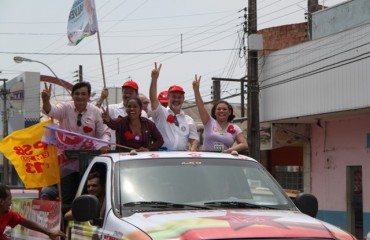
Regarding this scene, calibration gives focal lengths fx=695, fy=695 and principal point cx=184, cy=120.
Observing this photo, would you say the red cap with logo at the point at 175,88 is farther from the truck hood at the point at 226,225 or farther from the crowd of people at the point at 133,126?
the truck hood at the point at 226,225

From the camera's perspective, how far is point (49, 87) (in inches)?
319

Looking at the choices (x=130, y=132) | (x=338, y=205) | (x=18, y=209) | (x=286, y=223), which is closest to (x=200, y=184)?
(x=286, y=223)

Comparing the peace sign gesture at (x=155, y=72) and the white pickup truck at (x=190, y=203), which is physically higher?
the peace sign gesture at (x=155, y=72)

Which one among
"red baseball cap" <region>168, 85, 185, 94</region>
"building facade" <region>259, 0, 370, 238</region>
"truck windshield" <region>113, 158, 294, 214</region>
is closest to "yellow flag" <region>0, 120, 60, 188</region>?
"red baseball cap" <region>168, 85, 185, 94</region>

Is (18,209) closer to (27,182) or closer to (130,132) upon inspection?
(27,182)

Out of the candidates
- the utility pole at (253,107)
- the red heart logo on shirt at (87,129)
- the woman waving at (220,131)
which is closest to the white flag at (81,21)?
the woman waving at (220,131)

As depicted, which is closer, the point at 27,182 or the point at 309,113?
the point at 27,182

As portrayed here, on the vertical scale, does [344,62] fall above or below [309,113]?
above

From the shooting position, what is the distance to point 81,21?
11.9 metres

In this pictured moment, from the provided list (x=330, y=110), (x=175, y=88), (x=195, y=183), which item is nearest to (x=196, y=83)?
(x=175, y=88)

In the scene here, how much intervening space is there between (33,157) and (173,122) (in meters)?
1.76

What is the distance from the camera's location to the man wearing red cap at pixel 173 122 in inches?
334

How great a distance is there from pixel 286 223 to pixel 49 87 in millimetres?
4092

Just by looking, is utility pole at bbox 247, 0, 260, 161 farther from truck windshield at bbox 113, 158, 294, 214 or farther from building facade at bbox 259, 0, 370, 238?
truck windshield at bbox 113, 158, 294, 214
